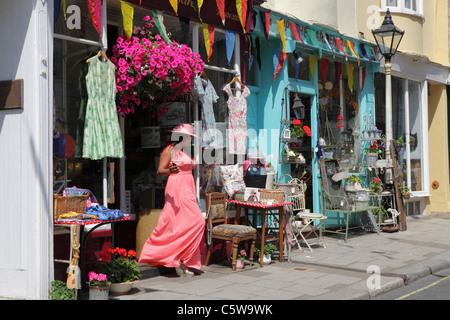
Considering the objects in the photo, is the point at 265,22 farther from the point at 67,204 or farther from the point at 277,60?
the point at 67,204

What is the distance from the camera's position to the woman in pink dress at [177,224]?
25.0 ft

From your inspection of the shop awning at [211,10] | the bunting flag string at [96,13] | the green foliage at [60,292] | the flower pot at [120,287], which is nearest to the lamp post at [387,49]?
the shop awning at [211,10]

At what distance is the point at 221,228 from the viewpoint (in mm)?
8195

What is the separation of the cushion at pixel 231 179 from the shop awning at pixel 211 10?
91.3 inches

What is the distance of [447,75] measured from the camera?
634 inches

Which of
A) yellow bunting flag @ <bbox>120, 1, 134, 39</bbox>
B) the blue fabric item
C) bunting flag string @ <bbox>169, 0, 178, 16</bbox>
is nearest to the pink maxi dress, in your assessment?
the blue fabric item

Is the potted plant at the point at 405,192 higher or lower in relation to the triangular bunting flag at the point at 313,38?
lower

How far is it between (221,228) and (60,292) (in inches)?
109

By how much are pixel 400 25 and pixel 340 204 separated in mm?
5601

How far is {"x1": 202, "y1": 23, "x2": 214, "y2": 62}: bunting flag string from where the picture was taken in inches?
345

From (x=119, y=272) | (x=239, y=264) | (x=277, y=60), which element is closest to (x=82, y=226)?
(x=119, y=272)

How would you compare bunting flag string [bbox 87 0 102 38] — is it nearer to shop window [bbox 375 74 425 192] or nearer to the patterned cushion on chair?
the patterned cushion on chair

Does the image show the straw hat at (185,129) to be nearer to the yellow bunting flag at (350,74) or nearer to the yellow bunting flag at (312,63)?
the yellow bunting flag at (312,63)

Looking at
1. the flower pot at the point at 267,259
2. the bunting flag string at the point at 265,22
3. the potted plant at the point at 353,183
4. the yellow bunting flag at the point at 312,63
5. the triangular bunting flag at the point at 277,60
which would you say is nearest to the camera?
the flower pot at the point at 267,259
